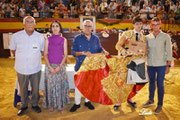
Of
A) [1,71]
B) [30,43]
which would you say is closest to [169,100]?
[30,43]

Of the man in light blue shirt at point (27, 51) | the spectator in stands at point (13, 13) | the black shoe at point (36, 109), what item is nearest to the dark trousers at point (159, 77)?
the man in light blue shirt at point (27, 51)

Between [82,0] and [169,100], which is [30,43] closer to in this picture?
[169,100]

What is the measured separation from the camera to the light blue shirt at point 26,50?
2.66 metres

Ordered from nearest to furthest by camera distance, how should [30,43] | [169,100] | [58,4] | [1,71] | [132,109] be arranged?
1. [30,43]
2. [132,109]
3. [169,100]
4. [1,71]
5. [58,4]

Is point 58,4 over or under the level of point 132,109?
over

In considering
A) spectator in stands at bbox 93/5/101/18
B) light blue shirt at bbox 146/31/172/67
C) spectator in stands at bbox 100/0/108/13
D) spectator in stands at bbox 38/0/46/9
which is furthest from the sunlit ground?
spectator in stands at bbox 100/0/108/13

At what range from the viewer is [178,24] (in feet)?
34.6

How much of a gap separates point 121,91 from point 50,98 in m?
1.26

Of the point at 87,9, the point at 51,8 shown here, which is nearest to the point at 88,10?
the point at 87,9

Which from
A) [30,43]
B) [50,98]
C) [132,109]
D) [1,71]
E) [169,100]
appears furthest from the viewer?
[1,71]

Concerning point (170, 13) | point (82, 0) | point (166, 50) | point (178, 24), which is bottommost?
point (166, 50)

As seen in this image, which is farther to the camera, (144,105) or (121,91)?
(144,105)

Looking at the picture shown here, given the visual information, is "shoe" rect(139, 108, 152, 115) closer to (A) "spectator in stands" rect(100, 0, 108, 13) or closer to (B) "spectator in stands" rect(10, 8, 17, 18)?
(A) "spectator in stands" rect(100, 0, 108, 13)

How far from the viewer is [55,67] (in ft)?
9.26
